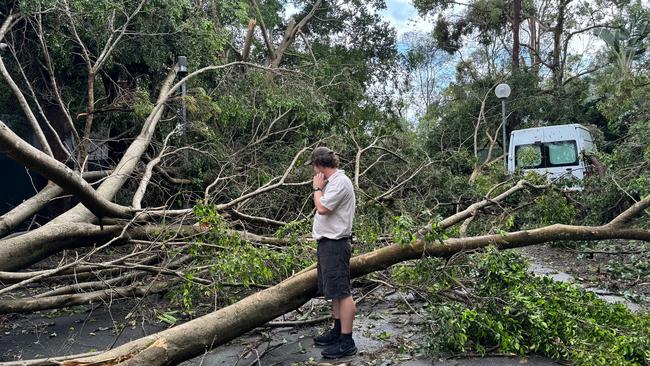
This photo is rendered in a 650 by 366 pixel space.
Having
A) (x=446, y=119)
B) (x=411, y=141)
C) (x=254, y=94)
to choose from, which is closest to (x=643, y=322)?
(x=411, y=141)

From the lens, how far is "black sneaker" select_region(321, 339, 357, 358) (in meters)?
3.34

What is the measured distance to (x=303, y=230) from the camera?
14.9 ft

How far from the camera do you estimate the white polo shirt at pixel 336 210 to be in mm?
3369

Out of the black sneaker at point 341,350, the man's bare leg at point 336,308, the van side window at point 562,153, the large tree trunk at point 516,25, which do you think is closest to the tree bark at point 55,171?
the man's bare leg at point 336,308

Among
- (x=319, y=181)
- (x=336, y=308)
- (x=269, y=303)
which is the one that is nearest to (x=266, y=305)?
(x=269, y=303)

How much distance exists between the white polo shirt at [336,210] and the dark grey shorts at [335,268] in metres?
0.06

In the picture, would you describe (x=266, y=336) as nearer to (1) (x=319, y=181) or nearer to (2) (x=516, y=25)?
(1) (x=319, y=181)

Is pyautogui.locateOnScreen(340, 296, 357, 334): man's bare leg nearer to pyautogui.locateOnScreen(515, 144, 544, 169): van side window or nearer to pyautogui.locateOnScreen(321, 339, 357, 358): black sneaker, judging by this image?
pyautogui.locateOnScreen(321, 339, 357, 358): black sneaker

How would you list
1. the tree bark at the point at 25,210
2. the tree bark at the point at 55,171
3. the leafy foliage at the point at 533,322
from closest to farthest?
the leafy foliage at the point at 533,322, the tree bark at the point at 55,171, the tree bark at the point at 25,210

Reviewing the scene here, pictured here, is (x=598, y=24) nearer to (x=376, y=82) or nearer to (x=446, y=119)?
(x=446, y=119)

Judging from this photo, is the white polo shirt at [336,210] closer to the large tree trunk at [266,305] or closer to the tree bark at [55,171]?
the large tree trunk at [266,305]

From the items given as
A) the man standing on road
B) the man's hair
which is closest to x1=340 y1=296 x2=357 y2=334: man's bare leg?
the man standing on road

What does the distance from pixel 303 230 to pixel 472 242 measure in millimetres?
1454

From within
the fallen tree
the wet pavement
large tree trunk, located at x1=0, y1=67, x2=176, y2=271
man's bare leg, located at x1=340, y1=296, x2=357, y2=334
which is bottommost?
the wet pavement
